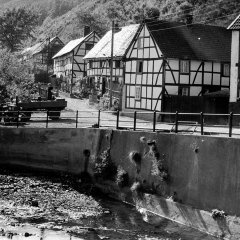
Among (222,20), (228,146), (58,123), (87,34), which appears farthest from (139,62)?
(87,34)

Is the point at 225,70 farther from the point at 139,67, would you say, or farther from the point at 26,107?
the point at 26,107

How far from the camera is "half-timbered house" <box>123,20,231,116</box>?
37.6 meters

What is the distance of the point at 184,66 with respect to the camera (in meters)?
38.4

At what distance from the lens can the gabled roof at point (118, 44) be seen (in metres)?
47.9

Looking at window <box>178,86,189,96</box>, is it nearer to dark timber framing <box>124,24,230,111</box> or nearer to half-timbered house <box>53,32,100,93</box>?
dark timber framing <box>124,24,230,111</box>

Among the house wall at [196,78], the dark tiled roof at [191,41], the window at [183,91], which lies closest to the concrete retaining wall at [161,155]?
the house wall at [196,78]

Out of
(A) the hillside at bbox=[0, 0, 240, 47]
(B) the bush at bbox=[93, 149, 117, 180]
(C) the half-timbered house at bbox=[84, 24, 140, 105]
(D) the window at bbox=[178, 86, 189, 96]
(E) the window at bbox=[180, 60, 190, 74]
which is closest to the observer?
(B) the bush at bbox=[93, 149, 117, 180]

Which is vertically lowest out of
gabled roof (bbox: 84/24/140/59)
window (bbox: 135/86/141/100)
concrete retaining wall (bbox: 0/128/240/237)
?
concrete retaining wall (bbox: 0/128/240/237)

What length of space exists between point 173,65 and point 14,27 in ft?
180

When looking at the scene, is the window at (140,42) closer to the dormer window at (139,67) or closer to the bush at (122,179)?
the dormer window at (139,67)

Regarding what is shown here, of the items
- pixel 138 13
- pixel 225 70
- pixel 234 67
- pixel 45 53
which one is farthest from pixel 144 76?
pixel 45 53

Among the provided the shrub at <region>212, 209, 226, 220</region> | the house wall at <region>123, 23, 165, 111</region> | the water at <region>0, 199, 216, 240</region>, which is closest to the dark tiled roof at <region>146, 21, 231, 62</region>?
the house wall at <region>123, 23, 165, 111</region>

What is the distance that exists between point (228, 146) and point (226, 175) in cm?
109

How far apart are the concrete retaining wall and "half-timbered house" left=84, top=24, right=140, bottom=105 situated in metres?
15.2
